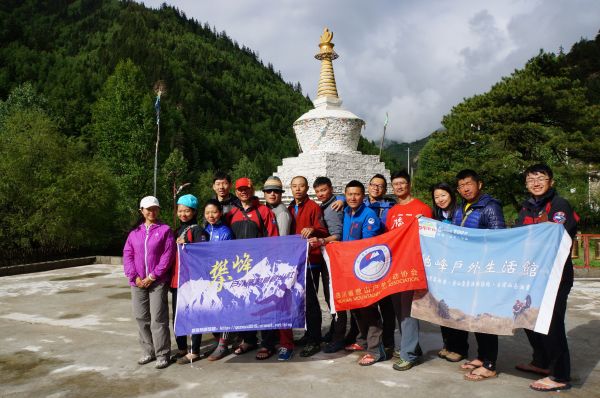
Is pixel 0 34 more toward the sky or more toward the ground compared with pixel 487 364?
more toward the sky

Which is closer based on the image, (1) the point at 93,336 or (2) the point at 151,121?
(1) the point at 93,336

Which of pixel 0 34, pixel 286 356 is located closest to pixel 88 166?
pixel 286 356

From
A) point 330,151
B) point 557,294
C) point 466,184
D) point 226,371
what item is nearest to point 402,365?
point 557,294

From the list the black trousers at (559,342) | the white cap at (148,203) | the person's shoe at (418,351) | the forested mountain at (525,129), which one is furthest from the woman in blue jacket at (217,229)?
the forested mountain at (525,129)

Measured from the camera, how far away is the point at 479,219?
4176 mm

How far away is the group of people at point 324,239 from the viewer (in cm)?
410

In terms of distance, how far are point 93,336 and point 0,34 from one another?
67448 millimetres

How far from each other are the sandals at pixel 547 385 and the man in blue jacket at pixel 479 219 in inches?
14.3

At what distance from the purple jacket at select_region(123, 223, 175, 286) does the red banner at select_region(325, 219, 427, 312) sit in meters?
1.69

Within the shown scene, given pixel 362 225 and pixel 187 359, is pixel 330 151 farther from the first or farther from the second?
pixel 187 359

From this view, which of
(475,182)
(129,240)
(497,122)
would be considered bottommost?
(129,240)

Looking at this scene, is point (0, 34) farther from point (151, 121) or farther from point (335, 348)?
point (335, 348)

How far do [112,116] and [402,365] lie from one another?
27.6 m

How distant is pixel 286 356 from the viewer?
4.51m
